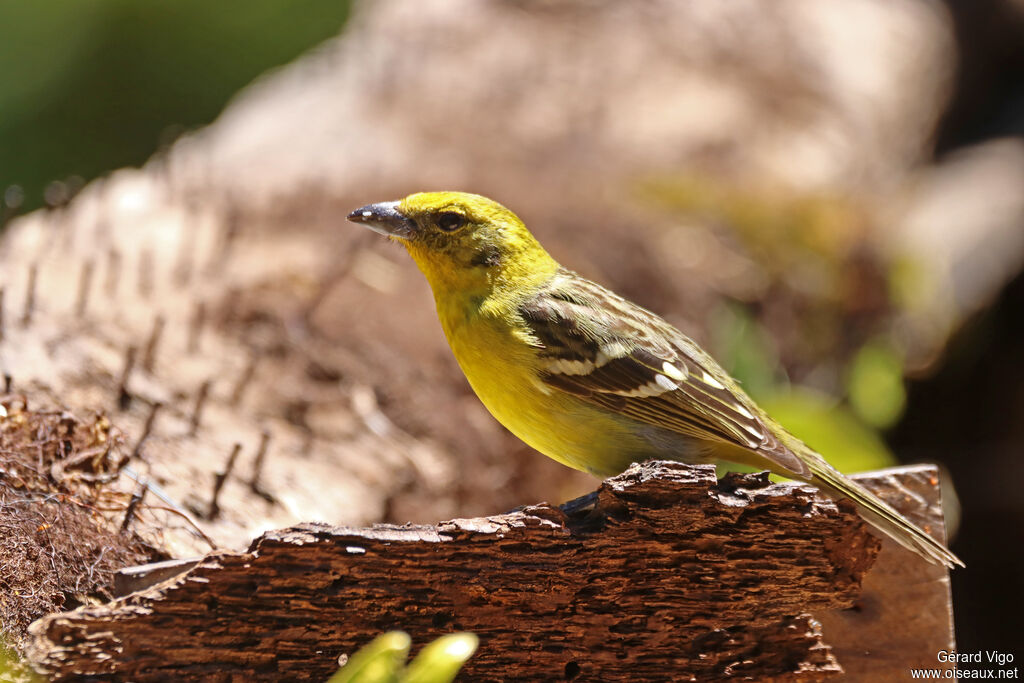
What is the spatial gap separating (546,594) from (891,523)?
106cm

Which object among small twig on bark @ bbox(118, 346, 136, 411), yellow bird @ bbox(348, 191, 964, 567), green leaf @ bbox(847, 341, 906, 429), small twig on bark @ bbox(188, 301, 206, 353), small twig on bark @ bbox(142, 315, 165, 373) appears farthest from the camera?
green leaf @ bbox(847, 341, 906, 429)

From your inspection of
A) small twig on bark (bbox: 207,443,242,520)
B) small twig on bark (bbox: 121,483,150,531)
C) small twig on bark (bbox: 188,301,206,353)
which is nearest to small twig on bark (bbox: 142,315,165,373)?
small twig on bark (bbox: 188,301,206,353)

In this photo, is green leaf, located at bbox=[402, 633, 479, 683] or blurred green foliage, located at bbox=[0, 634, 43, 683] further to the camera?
blurred green foliage, located at bbox=[0, 634, 43, 683]

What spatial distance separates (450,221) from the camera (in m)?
3.34

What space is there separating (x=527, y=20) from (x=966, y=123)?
4521mm

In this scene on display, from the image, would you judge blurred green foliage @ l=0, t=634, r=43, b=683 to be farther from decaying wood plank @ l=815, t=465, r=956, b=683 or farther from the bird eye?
decaying wood plank @ l=815, t=465, r=956, b=683

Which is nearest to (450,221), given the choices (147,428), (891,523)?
(147,428)

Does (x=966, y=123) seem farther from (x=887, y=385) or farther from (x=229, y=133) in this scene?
(x=229, y=133)

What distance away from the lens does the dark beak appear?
10.9 ft

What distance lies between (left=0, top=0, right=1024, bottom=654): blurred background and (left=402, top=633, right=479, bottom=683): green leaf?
163cm

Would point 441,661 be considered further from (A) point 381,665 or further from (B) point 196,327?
(B) point 196,327

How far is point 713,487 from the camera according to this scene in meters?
2.60

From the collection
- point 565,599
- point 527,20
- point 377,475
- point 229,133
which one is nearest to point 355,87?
point 229,133

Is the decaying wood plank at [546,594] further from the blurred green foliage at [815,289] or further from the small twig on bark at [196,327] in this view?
the blurred green foliage at [815,289]
